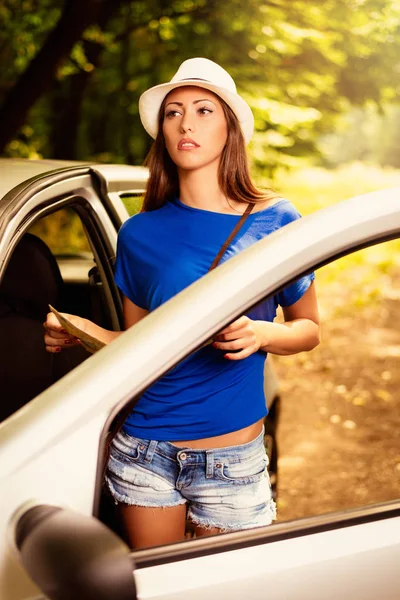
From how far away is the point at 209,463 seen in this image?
1.86 m

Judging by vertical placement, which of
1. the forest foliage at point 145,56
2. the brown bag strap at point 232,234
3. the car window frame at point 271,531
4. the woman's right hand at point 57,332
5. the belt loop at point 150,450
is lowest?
the car window frame at point 271,531

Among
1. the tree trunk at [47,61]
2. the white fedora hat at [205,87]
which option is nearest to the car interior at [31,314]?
the white fedora hat at [205,87]

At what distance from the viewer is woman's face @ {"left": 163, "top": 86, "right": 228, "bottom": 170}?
2025 millimetres

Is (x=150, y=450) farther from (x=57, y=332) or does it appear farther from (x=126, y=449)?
(x=57, y=332)

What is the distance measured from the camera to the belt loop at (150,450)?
187cm

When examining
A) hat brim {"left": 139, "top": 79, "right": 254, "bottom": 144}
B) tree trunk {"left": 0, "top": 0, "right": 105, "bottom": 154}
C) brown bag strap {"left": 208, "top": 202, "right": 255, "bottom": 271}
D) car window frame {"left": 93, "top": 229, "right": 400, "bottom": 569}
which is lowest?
car window frame {"left": 93, "top": 229, "right": 400, "bottom": 569}

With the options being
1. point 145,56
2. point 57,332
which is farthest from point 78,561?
point 145,56

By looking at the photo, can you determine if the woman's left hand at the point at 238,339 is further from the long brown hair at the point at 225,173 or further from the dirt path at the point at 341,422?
the dirt path at the point at 341,422

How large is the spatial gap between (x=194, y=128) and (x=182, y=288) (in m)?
0.39

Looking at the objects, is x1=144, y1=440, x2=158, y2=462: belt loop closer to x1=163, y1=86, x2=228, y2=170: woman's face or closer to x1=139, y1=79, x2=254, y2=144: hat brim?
x1=163, y1=86, x2=228, y2=170: woman's face

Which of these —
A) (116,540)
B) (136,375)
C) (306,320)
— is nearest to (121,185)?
(306,320)

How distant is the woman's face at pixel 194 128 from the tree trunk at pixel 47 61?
6.45m

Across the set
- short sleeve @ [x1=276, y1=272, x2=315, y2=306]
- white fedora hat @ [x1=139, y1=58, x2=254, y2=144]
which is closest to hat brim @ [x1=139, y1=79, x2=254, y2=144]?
white fedora hat @ [x1=139, y1=58, x2=254, y2=144]

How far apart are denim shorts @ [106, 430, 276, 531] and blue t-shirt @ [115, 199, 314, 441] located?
4 centimetres
